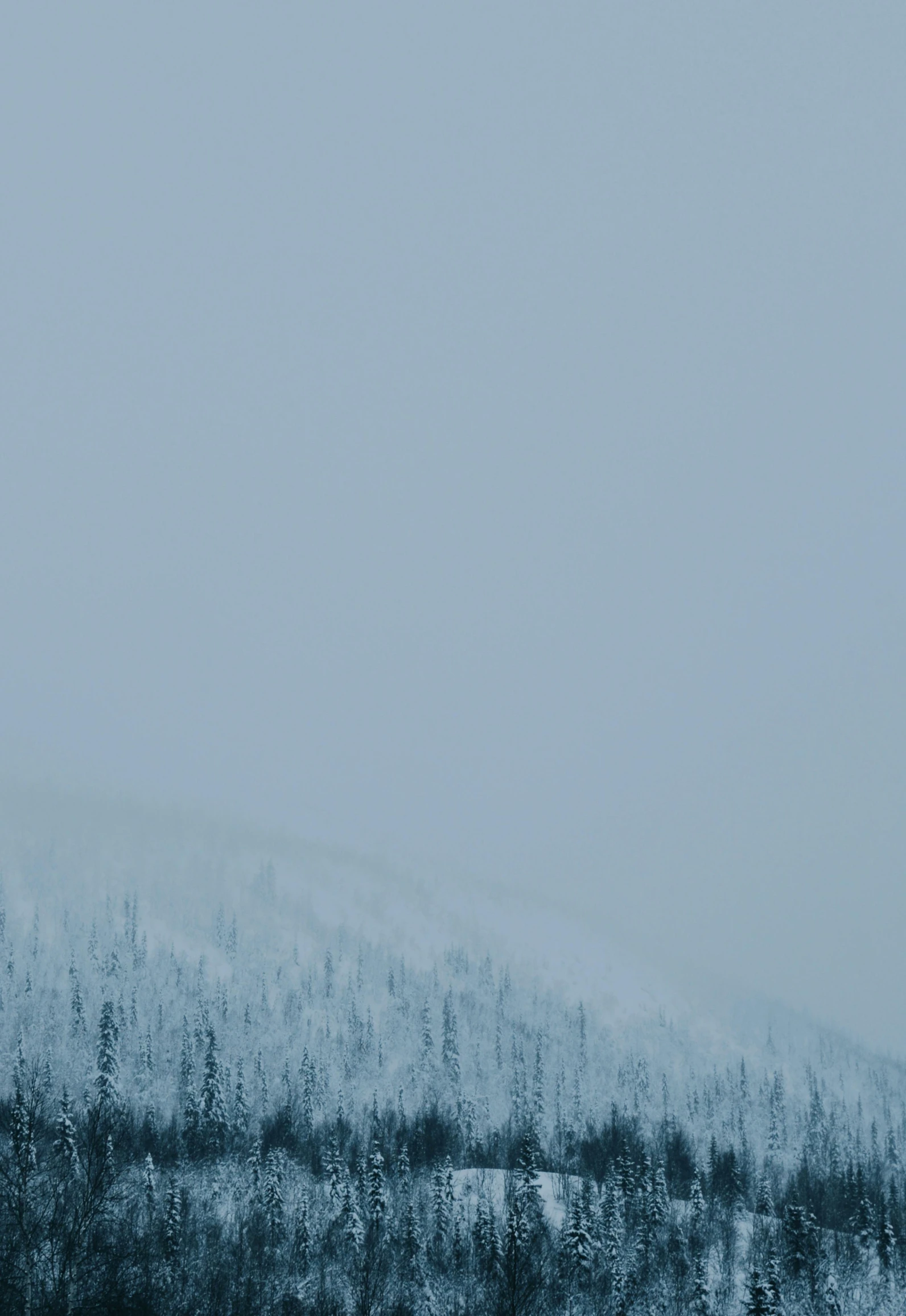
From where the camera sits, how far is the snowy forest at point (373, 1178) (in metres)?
46.0

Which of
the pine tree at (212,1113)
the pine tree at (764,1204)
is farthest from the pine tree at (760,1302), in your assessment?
the pine tree at (212,1113)

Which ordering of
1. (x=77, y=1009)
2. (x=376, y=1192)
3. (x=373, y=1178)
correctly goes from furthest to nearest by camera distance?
1. (x=77, y=1009)
2. (x=373, y=1178)
3. (x=376, y=1192)

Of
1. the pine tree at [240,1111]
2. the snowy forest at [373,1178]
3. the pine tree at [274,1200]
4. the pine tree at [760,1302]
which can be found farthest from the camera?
the pine tree at [240,1111]

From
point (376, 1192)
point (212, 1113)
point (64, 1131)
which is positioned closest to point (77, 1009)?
point (212, 1113)

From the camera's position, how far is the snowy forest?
46031mm

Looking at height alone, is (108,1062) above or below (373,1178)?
above

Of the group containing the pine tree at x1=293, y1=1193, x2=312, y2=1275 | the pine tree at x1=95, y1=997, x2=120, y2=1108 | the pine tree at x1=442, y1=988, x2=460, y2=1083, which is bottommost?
the pine tree at x1=293, y1=1193, x2=312, y2=1275

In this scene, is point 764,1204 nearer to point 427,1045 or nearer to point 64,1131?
point 64,1131

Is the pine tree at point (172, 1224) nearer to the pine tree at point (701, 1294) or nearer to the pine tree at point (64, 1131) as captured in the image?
the pine tree at point (64, 1131)

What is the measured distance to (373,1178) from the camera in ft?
266

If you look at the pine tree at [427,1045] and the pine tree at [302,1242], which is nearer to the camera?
the pine tree at [302,1242]

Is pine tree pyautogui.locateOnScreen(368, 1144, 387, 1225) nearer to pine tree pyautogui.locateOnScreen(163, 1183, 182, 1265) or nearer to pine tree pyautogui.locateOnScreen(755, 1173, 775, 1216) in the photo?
pine tree pyautogui.locateOnScreen(163, 1183, 182, 1265)

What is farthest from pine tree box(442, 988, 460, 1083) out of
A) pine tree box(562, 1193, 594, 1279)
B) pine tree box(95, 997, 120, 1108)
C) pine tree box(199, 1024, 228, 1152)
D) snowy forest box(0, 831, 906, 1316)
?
pine tree box(562, 1193, 594, 1279)

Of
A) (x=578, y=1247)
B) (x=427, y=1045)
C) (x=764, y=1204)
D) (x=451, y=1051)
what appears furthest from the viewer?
(x=451, y=1051)
